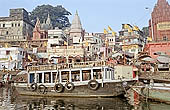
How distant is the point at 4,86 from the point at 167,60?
2677 centimetres

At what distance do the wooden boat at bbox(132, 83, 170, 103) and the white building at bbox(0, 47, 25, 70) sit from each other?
108ft

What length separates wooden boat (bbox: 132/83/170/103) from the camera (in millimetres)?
16688

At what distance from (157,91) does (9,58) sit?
117 feet

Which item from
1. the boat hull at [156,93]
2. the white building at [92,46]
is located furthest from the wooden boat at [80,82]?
the white building at [92,46]

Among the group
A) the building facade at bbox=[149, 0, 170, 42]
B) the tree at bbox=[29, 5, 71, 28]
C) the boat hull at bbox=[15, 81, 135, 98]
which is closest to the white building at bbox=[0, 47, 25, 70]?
the boat hull at bbox=[15, 81, 135, 98]

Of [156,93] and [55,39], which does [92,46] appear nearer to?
[55,39]

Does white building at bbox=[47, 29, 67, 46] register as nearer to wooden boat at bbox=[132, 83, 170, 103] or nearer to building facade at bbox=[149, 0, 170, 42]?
building facade at bbox=[149, 0, 170, 42]

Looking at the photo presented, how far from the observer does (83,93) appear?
20359 mm

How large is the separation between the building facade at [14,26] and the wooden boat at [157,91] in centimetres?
5103

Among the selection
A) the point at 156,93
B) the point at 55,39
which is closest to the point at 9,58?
the point at 55,39

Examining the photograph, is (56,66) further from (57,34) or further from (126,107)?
(57,34)

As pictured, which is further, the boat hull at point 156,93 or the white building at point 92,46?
the white building at point 92,46

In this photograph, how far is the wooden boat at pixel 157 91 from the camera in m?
16.7

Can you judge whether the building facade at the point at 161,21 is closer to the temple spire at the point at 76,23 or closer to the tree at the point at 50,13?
the temple spire at the point at 76,23
